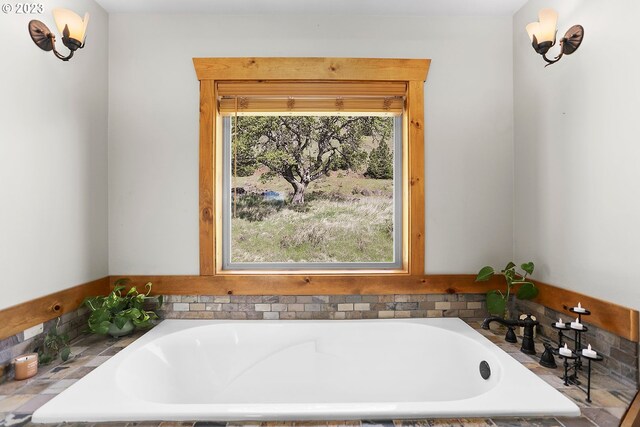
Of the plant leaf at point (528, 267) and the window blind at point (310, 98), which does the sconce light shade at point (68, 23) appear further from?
the plant leaf at point (528, 267)

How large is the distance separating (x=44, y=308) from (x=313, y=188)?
1.49 meters

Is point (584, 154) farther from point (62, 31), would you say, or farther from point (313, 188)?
point (62, 31)

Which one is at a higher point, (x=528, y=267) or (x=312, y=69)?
(x=312, y=69)

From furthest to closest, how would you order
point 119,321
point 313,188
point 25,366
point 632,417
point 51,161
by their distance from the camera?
point 313,188 → point 119,321 → point 51,161 → point 25,366 → point 632,417

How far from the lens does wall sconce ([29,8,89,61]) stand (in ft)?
4.78

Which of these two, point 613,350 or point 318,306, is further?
point 318,306

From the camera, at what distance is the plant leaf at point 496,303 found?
183 cm

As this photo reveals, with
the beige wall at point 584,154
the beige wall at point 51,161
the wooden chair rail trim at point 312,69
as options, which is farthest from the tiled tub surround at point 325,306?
the wooden chair rail trim at point 312,69

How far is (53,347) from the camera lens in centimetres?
152

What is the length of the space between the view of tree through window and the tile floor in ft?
2.89

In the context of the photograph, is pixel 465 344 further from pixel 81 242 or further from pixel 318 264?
pixel 81 242

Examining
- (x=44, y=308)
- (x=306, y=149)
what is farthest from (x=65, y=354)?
(x=306, y=149)

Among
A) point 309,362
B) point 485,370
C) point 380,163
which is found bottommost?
point 309,362

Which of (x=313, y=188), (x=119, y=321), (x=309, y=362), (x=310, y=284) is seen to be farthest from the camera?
(x=313, y=188)
